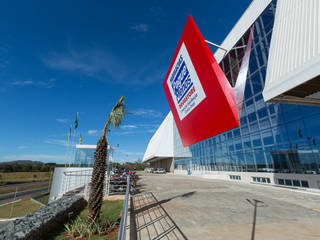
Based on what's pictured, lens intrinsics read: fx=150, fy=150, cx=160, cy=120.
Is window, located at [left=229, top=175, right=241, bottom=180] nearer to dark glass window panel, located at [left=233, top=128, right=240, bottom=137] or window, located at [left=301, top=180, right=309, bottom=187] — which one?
dark glass window panel, located at [left=233, top=128, right=240, bottom=137]

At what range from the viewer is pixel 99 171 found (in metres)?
5.68

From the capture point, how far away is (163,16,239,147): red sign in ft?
13.1

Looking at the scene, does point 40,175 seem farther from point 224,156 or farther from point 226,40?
point 226,40

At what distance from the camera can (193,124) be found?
587 centimetres

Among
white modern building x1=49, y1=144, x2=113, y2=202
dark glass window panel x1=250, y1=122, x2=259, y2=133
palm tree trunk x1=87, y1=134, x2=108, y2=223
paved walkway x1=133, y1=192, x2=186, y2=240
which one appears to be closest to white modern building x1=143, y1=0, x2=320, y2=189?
dark glass window panel x1=250, y1=122, x2=259, y2=133

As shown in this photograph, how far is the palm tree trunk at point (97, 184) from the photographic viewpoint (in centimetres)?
541

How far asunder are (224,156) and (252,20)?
65.8 ft

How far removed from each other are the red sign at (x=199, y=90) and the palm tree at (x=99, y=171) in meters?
2.75

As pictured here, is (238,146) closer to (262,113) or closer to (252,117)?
(252,117)

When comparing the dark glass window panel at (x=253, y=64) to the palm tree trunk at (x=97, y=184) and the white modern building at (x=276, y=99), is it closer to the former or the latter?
the white modern building at (x=276, y=99)

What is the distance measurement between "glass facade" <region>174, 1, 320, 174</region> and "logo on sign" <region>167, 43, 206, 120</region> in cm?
635

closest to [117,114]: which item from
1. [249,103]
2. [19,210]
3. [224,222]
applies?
[224,222]

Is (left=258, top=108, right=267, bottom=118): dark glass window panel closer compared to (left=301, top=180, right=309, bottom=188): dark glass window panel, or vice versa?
(left=301, top=180, right=309, bottom=188): dark glass window panel

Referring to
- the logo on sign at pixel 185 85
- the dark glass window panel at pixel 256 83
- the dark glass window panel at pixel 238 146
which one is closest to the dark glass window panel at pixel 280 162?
the dark glass window panel at pixel 238 146
